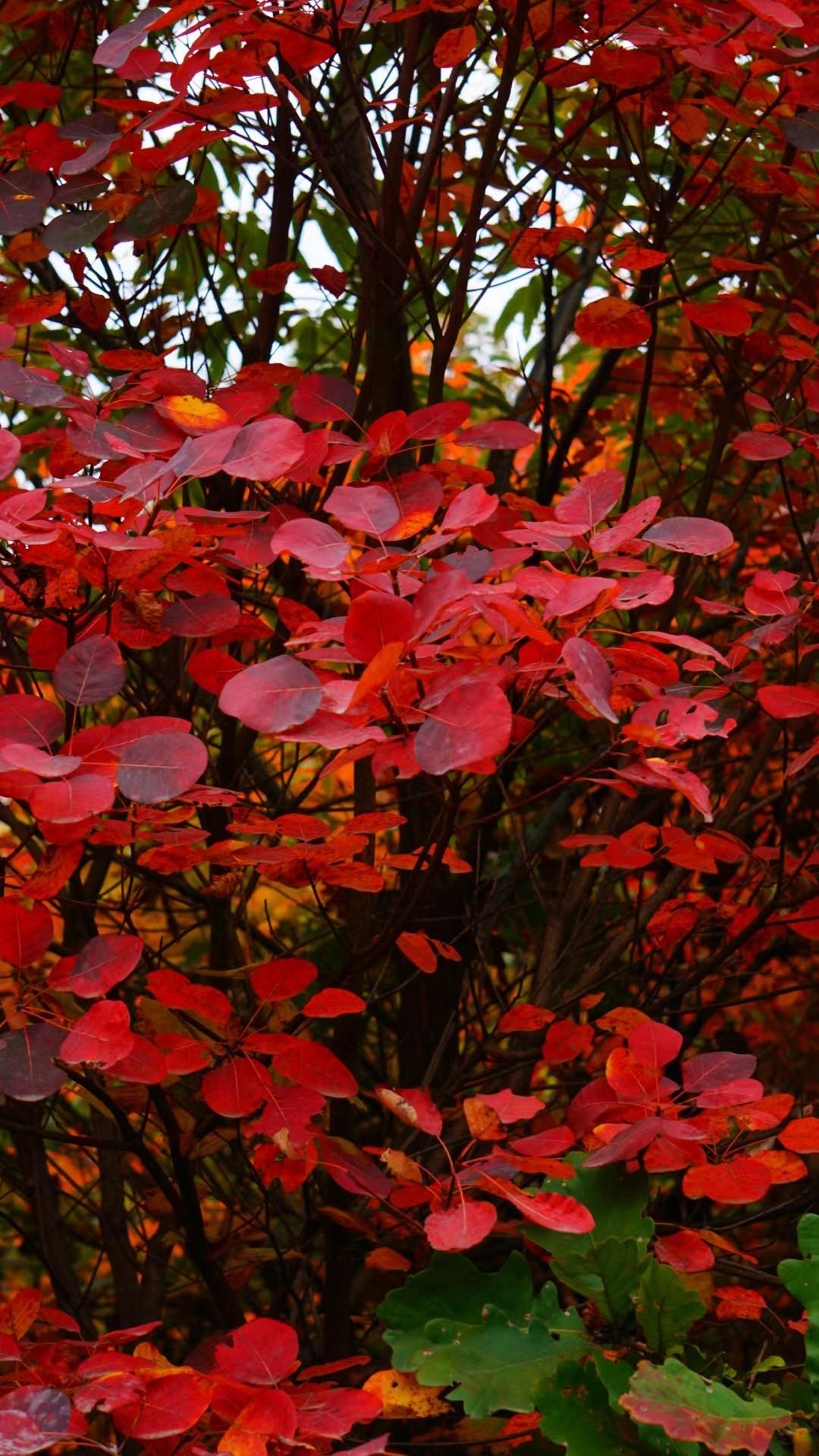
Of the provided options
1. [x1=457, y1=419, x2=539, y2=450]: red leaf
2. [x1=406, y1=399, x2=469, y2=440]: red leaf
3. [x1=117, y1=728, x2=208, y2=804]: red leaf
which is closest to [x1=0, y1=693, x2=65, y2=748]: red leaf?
[x1=117, y1=728, x2=208, y2=804]: red leaf

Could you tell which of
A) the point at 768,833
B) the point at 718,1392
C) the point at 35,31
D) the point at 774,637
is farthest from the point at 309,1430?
the point at 35,31

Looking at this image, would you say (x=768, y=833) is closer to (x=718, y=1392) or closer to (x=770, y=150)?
(x=770, y=150)

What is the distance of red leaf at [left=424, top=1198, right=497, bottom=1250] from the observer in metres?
1.13

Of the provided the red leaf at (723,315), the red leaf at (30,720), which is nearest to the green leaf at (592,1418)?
the red leaf at (30,720)

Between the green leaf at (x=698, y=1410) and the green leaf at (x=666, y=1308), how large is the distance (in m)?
0.10

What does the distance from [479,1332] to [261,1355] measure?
22 cm

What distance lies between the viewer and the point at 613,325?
1553mm

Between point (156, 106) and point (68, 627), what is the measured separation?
2.27ft

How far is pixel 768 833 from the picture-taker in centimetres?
280

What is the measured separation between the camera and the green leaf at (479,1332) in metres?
1.20

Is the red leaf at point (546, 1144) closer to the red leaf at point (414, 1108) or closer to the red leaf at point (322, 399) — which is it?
the red leaf at point (414, 1108)

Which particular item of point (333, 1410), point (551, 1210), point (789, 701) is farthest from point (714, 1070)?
point (333, 1410)

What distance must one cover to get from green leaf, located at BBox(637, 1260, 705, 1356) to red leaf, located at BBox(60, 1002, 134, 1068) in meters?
0.54

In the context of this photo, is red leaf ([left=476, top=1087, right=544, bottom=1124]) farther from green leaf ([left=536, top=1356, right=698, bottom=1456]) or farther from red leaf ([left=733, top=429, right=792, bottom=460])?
red leaf ([left=733, top=429, right=792, bottom=460])
